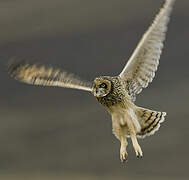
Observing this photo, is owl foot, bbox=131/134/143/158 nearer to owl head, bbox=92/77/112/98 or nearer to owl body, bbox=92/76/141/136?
owl body, bbox=92/76/141/136

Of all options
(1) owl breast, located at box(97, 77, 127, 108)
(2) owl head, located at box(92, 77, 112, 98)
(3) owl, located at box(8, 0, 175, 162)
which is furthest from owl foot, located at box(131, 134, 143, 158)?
(2) owl head, located at box(92, 77, 112, 98)

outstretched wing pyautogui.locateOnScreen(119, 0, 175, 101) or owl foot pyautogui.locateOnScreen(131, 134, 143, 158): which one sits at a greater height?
outstretched wing pyautogui.locateOnScreen(119, 0, 175, 101)

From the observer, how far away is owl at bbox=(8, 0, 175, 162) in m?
3.56

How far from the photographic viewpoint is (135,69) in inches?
153

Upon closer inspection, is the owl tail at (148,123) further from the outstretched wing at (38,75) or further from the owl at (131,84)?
the outstretched wing at (38,75)

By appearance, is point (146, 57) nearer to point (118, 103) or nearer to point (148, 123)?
point (118, 103)

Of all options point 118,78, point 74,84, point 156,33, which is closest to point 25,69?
point 74,84

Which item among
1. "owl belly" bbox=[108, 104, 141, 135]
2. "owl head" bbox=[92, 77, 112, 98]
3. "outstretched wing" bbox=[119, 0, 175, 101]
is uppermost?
"outstretched wing" bbox=[119, 0, 175, 101]

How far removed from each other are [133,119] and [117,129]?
0.15 meters

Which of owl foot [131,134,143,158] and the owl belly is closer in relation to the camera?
owl foot [131,134,143,158]

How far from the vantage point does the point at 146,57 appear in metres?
3.88

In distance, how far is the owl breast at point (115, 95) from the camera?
3.73 m

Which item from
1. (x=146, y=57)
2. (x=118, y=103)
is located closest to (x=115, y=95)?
(x=118, y=103)

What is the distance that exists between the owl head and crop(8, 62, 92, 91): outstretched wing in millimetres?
110
